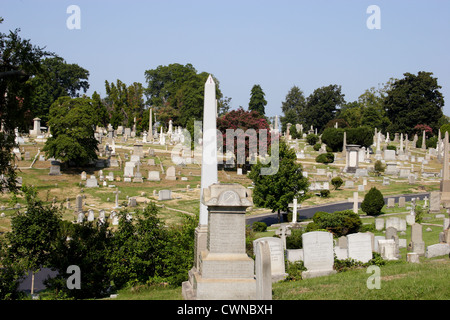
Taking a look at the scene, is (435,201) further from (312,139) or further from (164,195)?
(312,139)

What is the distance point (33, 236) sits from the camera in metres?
17.4

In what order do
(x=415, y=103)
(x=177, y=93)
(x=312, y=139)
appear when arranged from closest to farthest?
(x=312, y=139)
(x=415, y=103)
(x=177, y=93)

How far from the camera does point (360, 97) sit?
366 ft

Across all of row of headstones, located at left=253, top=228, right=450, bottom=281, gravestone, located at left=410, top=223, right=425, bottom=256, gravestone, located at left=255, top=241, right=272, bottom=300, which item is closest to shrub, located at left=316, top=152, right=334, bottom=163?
gravestone, located at left=410, top=223, right=425, bottom=256

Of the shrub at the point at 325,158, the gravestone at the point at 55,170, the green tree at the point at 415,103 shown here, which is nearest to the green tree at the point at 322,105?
the green tree at the point at 415,103

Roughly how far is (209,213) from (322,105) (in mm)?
106358

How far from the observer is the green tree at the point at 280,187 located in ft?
110

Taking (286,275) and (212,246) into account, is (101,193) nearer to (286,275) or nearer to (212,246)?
(286,275)

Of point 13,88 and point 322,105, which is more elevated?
point 322,105

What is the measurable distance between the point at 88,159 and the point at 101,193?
9254 mm

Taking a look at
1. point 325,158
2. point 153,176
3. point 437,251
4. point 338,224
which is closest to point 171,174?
point 153,176

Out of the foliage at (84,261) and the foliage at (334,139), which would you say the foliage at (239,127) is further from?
the foliage at (84,261)

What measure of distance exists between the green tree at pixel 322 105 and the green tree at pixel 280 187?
79.2 m
